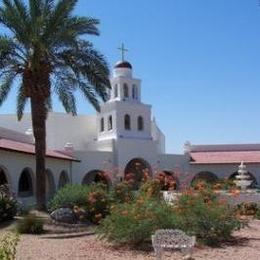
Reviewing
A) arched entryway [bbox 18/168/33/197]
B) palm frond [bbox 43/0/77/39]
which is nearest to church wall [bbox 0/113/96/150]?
arched entryway [bbox 18/168/33/197]

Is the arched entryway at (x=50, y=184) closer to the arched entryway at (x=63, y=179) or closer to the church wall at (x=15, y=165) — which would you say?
the arched entryway at (x=63, y=179)

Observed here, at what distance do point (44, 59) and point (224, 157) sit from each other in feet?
92.6

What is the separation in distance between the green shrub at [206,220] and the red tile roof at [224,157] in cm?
3083

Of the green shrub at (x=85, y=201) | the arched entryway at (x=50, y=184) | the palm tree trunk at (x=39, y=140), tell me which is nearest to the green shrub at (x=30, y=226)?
the green shrub at (x=85, y=201)

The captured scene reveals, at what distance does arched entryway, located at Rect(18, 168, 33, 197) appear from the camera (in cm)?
3065

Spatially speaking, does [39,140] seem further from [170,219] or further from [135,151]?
[135,151]

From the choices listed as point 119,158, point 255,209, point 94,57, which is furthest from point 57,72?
point 119,158

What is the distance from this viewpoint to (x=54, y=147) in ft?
157

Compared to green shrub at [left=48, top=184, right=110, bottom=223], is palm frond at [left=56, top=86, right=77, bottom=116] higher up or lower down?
higher up

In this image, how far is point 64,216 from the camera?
18.7 m

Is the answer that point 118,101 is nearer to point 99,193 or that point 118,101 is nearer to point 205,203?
point 99,193

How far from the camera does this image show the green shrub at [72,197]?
19.9m

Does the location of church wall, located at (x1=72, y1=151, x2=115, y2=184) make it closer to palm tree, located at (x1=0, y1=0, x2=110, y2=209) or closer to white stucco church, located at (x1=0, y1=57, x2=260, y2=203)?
white stucco church, located at (x1=0, y1=57, x2=260, y2=203)

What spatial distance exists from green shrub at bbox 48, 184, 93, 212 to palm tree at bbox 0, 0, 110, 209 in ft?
3.85
